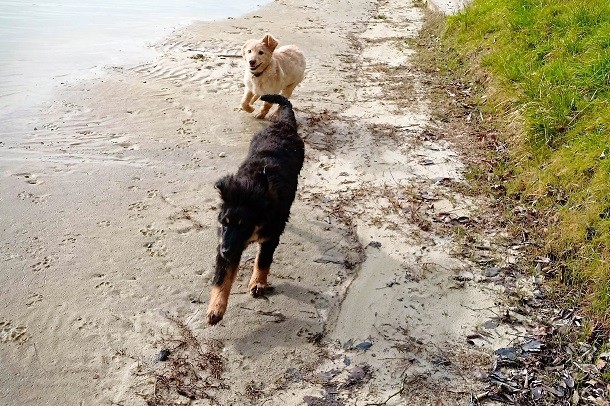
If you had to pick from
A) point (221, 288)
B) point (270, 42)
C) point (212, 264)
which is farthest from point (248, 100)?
point (221, 288)

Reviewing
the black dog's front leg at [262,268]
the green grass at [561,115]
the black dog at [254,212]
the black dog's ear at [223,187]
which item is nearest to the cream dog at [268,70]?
the black dog at [254,212]

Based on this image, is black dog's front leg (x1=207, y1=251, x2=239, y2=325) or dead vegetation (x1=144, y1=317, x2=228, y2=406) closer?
dead vegetation (x1=144, y1=317, x2=228, y2=406)

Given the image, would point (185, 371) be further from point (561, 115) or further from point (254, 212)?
point (561, 115)

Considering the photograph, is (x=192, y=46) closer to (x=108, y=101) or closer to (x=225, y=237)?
(x=108, y=101)

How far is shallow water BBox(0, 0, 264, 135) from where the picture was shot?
8.35 metres

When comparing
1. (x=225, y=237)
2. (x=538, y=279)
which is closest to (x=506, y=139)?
(x=538, y=279)

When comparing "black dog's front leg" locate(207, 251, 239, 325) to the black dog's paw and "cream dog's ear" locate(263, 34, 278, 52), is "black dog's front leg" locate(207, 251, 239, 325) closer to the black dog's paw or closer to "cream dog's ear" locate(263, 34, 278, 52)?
the black dog's paw

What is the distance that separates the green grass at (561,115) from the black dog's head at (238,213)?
2.71m

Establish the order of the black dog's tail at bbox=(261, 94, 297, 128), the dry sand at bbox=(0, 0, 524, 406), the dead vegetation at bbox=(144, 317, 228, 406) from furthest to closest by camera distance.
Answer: the black dog's tail at bbox=(261, 94, 297, 128), the dry sand at bbox=(0, 0, 524, 406), the dead vegetation at bbox=(144, 317, 228, 406)

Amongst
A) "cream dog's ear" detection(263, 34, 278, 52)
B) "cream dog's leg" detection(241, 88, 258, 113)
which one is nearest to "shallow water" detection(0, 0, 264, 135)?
"cream dog's leg" detection(241, 88, 258, 113)

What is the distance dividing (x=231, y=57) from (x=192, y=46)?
3.66 ft

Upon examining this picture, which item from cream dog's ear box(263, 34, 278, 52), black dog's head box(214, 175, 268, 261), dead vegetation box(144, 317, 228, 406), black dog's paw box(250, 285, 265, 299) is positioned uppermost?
cream dog's ear box(263, 34, 278, 52)

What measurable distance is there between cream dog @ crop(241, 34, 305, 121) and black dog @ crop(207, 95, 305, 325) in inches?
111

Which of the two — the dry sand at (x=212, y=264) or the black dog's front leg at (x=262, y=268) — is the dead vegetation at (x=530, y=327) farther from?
the black dog's front leg at (x=262, y=268)
